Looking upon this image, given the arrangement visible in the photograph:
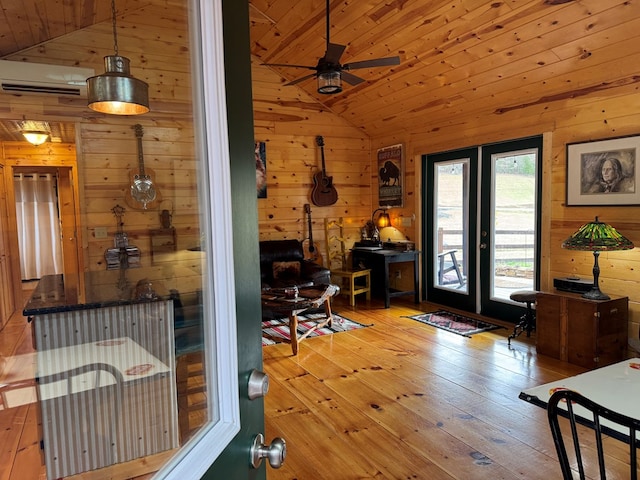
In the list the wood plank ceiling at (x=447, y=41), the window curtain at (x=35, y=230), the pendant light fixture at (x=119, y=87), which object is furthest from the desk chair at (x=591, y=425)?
the wood plank ceiling at (x=447, y=41)

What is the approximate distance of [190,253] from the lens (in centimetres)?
100

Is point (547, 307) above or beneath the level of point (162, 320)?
beneath

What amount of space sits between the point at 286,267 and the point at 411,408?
9.60 feet

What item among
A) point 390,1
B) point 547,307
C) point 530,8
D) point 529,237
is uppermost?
point 390,1

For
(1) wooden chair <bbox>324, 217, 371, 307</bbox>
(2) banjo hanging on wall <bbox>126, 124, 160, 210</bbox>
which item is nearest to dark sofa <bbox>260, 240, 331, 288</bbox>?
(1) wooden chair <bbox>324, 217, 371, 307</bbox>

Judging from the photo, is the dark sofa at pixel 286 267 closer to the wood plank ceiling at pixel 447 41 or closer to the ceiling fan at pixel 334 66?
the wood plank ceiling at pixel 447 41

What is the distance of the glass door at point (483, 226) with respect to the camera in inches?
181

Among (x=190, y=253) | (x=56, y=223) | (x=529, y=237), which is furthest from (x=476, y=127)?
(x=190, y=253)

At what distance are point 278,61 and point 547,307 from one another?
4109 millimetres

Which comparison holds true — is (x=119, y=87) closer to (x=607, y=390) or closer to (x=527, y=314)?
(x=607, y=390)

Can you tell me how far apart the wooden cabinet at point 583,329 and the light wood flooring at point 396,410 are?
0.14m

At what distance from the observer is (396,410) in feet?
9.56

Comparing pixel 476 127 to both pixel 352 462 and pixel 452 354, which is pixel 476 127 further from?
pixel 352 462

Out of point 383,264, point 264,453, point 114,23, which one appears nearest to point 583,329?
point 383,264
